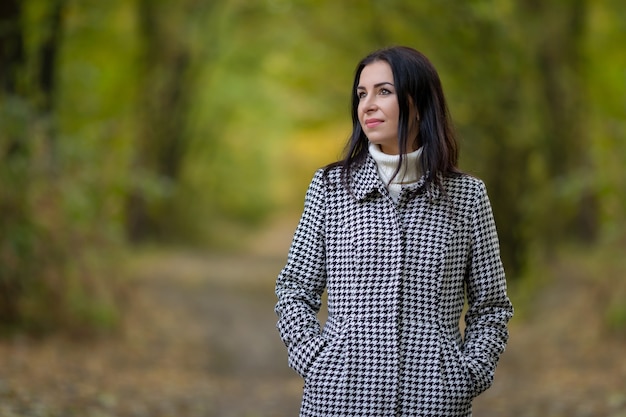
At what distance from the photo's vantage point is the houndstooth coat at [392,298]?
2.61m

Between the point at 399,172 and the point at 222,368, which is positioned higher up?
the point at 399,172

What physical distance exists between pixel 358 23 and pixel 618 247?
8.93 m

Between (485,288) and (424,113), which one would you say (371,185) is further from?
(485,288)

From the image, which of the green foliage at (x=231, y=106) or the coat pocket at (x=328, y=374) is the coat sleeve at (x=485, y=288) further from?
the green foliage at (x=231, y=106)

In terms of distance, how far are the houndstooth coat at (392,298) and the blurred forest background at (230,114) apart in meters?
6.07

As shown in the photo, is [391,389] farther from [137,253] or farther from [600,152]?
[137,253]

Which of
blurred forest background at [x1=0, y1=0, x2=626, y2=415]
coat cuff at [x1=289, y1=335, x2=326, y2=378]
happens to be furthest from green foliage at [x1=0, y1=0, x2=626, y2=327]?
coat cuff at [x1=289, y1=335, x2=326, y2=378]

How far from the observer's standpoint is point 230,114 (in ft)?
89.7

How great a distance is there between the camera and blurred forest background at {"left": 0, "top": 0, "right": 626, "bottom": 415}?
9.08 metres

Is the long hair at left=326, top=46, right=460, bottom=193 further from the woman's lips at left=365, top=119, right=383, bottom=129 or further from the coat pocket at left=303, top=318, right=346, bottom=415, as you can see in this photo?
the coat pocket at left=303, top=318, right=346, bottom=415

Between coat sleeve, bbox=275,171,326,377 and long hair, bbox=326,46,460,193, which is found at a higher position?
long hair, bbox=326,46,460,193

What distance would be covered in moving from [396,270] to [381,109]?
478 millimetres

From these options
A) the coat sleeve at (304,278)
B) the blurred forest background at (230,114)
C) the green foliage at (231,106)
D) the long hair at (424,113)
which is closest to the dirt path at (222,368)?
the blurred forest background at (230,114)

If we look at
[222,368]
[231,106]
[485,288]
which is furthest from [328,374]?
[231,106]
